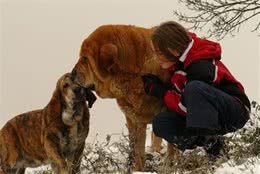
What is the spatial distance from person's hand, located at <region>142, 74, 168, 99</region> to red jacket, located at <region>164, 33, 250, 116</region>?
14 centimetres

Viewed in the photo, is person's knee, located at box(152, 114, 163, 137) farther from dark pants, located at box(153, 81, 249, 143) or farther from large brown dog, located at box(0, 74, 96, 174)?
large brown dog, located at box(0, 74, 96, 174)

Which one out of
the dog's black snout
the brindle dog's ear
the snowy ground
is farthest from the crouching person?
the dog's black snout

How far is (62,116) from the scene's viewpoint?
18.7 ft

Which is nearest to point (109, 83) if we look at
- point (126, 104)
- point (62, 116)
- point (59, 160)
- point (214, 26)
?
point (126, 104)

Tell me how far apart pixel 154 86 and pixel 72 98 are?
1.01 m

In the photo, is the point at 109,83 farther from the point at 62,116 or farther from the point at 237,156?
the point at 237,156

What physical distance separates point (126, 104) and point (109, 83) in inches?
12.4

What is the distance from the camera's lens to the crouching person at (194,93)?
467 centimetres

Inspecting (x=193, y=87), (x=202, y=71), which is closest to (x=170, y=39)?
(x=202, y=71)

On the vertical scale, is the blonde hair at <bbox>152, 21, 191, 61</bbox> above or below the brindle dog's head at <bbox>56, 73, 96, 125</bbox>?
above

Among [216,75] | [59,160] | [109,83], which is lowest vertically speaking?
[59,160]

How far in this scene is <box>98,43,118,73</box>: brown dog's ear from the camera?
5543 millimetres

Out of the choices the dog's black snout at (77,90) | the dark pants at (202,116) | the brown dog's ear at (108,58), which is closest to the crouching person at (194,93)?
the dark pants at (202,116)

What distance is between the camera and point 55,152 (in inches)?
221
